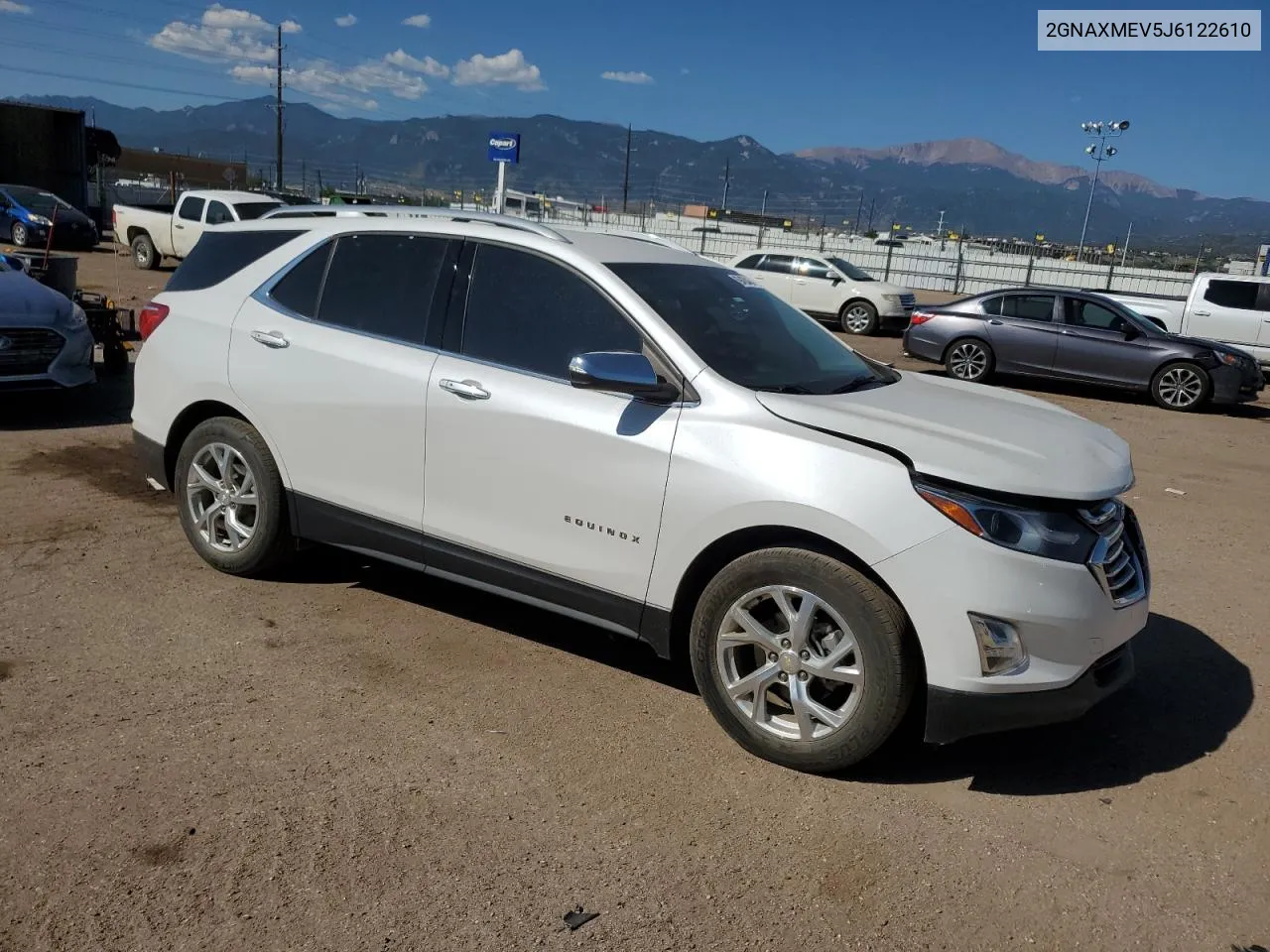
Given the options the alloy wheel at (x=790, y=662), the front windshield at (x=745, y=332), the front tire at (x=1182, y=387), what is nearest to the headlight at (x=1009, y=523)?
the alloy wheel at (x=790, y=662)

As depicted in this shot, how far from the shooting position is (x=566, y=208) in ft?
139

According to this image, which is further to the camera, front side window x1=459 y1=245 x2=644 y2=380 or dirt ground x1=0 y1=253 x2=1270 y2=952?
front side window x1=459 y1=245 x2=644 y2=380

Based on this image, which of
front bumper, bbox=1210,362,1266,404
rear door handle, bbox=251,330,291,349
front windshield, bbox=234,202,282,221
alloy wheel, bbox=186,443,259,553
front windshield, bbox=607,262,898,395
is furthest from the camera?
front windshield, bbox=234,202,282,221

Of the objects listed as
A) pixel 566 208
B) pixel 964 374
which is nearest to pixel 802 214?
pixel 566 208

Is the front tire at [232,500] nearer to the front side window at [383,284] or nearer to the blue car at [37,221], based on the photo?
the front side window at [383,284]

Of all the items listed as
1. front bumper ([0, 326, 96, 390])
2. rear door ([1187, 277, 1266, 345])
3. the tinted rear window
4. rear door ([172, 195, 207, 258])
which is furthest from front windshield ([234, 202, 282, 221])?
rear door ([1187, 277, 1266, 345])

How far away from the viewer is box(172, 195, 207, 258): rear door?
2109 centimetres

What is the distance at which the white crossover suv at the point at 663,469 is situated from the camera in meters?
3.19

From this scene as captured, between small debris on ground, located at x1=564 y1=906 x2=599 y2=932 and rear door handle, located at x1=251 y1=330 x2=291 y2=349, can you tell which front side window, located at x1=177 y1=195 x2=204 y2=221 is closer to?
rear door handle, located at x1=251 y1=330 x2=291 y2=349

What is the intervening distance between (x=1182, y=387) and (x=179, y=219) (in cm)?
1935

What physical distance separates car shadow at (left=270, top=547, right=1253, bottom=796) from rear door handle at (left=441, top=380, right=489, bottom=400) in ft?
3.85

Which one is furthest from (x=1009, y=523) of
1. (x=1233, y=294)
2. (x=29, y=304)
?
(x=1233, y=294)

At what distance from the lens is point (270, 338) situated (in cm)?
464

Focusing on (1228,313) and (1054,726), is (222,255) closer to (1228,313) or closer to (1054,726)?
(1054,726)
